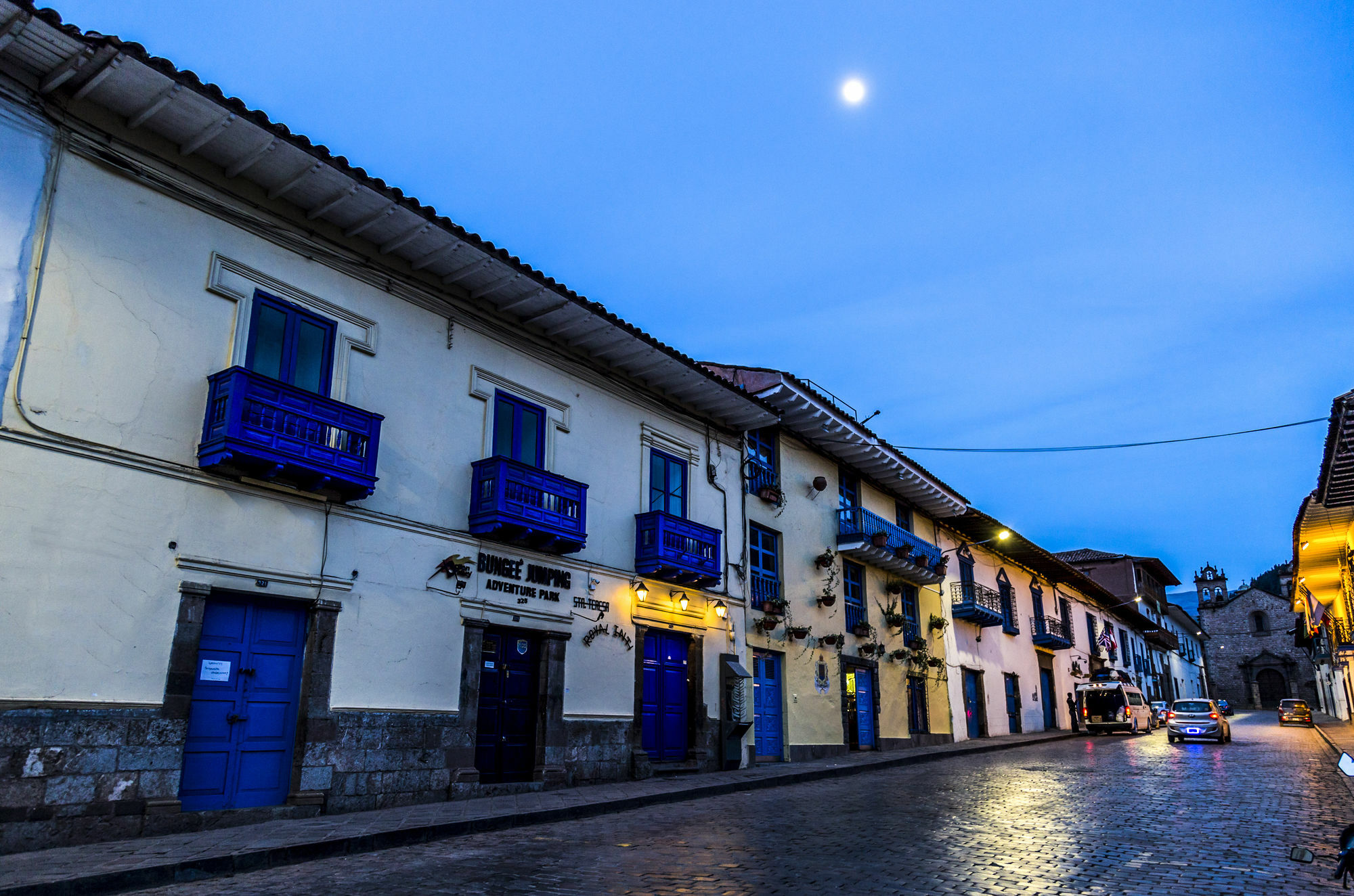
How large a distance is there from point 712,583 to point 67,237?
1258cm

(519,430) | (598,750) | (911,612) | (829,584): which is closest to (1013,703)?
(911,612)

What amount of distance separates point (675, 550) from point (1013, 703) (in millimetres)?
22815

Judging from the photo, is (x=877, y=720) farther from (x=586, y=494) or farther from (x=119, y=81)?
(x=119, y=81)

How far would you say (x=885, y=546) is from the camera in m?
24.3

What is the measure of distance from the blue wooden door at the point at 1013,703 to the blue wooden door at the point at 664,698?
65.9 ft

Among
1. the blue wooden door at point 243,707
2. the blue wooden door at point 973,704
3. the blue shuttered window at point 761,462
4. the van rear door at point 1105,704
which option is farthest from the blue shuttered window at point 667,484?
the van rear door at point 1105,704

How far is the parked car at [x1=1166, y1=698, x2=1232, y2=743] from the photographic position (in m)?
27.0

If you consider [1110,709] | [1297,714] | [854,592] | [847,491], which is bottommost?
[1297,714]

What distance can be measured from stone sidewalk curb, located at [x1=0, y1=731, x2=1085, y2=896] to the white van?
24559mm

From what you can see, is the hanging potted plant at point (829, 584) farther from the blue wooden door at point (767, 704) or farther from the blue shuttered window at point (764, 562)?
the blue wooden door at point (767, 704)

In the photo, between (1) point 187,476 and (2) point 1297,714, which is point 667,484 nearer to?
(1) point 187,476

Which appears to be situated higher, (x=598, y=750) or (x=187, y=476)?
(x=187, y=476)

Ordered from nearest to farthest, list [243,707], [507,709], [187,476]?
[187,476] < [243,707] < [507,709]

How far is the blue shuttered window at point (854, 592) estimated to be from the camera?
23.9 meters
